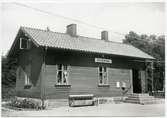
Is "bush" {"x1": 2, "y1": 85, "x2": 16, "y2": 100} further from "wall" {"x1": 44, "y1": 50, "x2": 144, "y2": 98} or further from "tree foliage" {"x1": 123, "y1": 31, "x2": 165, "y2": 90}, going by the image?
"tree foliage" {"x1": 123, "y1": 31, "x2": 165, "y2": 90}

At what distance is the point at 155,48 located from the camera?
2978cm

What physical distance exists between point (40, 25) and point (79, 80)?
14.2 feet

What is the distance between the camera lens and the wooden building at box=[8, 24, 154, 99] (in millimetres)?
16609

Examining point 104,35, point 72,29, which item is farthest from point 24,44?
point 104,35

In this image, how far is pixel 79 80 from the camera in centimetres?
1777

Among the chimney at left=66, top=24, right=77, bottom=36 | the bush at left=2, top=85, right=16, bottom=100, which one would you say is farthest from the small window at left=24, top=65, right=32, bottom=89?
the bush at left=2, top=85, right=16, bottom=100

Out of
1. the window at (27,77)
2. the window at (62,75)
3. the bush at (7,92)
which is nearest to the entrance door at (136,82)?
the window at (62,75)

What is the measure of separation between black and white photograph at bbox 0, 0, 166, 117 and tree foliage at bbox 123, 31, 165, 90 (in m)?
2.72

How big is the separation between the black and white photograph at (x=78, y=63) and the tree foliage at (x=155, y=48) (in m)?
2.72

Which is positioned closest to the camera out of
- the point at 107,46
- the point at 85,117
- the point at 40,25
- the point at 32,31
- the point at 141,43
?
the point at 85,117

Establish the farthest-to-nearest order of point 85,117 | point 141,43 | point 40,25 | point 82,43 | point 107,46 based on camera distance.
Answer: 1. point 141,43
2. point 107,46
3. point 82,43
4. point 40,25
5. point 85,117

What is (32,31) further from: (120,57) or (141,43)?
(141,43)

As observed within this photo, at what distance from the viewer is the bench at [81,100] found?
1705 centimetres

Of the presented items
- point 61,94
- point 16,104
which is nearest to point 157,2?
point 61,94
